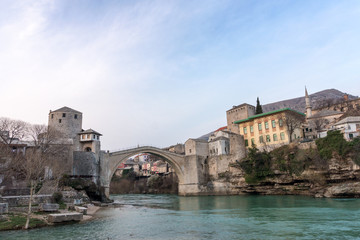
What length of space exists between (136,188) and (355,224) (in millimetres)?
56570

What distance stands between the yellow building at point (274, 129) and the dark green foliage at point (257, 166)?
230 cm

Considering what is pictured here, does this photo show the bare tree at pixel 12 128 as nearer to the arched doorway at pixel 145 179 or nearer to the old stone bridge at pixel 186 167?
the old stone bridge at pixel 186 167

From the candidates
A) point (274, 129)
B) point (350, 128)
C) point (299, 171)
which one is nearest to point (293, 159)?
point (299, 171)

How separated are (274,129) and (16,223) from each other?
34052mm

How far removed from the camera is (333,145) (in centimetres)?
2888

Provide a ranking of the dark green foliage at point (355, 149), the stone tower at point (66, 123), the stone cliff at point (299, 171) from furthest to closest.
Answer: the stone tower at point (66, 123) < the stone cliff at point (299, 171) < the dark green foliage at point (355, 149)

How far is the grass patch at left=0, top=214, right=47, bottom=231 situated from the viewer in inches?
506

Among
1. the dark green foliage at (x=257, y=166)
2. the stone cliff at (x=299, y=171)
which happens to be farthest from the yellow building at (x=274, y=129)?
the stone cliff at (x=299, y=171)

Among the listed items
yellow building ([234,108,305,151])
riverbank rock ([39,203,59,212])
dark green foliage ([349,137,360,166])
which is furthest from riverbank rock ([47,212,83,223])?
yellow building ([234,108,305,151])

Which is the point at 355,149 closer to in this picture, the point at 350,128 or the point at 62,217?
the point at 350,128

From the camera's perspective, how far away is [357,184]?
1011 inches

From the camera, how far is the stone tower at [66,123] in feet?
109

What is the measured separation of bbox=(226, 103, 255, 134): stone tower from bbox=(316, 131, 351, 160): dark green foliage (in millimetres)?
19664

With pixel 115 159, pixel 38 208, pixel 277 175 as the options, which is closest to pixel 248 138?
pixel 277 175
